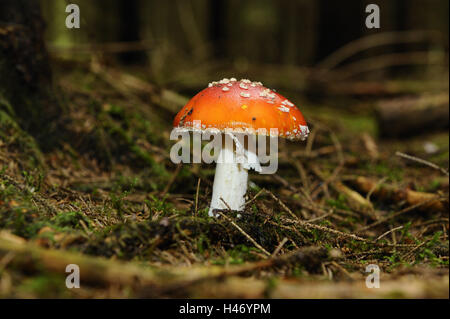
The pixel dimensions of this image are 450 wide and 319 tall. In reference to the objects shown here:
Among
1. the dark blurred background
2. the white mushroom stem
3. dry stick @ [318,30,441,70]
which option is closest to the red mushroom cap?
the white mushroom stem

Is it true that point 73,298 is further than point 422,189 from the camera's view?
No

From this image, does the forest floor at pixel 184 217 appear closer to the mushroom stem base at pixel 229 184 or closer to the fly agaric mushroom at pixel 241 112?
the mushroom stem base at pixel 229 184

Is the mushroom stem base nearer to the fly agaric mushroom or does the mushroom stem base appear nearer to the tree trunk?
the fly agaric mushroom

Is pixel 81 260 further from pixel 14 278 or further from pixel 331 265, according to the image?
pixel 331 265

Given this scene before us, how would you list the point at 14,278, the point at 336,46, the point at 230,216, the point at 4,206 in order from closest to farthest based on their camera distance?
the point at 14,278 → the point at 4,206 → the point at 230,216 → the point at 336,46

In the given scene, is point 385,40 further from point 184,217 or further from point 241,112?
point 184,217

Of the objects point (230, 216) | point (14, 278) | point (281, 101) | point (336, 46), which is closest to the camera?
point (14, 278)

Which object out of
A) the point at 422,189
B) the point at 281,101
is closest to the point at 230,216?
the point at 281,101
